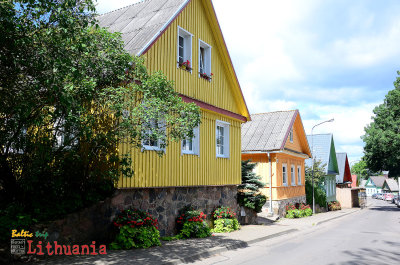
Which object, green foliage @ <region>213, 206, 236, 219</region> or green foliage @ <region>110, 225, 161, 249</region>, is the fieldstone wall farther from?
green foliage @ <region>110, 225, 161, 249</region>

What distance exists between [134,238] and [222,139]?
7.30m

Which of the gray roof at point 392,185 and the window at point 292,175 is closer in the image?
the window at point 292,175

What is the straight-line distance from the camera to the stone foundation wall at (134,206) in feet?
27.8

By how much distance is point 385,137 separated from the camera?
32.4 m

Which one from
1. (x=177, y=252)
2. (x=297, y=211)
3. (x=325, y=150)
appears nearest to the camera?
(x=177, y=252)

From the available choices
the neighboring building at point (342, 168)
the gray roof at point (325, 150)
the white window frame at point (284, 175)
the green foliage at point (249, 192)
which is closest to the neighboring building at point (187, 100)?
the green foliage at point (249, 192)

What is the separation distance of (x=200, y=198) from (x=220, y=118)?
3685 millimetres

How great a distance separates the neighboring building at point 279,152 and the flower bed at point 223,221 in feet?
28.8

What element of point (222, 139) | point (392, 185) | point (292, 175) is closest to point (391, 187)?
point (392, 185)

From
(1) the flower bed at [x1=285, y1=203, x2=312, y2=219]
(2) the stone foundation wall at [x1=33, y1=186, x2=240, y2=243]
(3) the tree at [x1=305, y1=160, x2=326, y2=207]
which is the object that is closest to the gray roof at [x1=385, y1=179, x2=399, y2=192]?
(3) the tree at [x1=305, y1=160, x2=326, y2=207]

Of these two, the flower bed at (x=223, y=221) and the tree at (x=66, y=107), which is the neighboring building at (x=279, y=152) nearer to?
the flower bed at (x=223, y=221)

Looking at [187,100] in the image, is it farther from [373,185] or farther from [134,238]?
[373,185]

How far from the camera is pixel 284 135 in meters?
23.5

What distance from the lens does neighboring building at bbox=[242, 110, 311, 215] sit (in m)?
22.8
